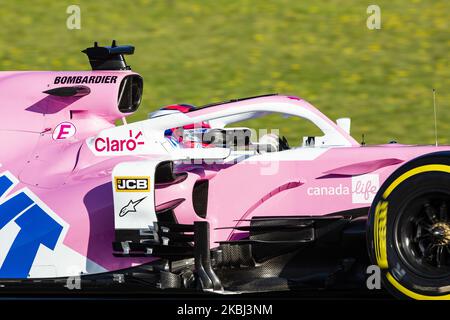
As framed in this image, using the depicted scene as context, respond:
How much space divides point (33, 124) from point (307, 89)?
741 centimetres

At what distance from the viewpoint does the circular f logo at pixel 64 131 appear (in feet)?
21.6

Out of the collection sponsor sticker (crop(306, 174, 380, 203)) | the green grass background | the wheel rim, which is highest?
the green grass background

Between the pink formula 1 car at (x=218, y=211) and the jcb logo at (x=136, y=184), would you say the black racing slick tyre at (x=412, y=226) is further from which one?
the jcb logo at (x=136, y=184)

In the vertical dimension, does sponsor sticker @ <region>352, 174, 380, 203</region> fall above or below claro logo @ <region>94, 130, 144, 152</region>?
below

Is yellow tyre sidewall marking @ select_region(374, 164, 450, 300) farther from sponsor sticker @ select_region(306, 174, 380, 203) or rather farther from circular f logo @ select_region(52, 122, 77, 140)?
circular f logo @ select_region(52, 122, 77, 140)

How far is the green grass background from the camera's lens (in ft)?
43.1

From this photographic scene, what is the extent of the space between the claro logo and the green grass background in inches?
253

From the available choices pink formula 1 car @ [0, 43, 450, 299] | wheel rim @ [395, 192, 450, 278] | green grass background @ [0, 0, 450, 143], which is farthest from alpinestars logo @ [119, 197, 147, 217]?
green grass background @ [0, 0, 450, 143]

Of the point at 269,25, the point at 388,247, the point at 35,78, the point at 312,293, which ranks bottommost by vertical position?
the point at 312,293

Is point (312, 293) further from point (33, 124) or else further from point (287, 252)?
point (33, 124)

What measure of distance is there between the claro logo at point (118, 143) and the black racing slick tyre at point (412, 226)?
6.09 ft

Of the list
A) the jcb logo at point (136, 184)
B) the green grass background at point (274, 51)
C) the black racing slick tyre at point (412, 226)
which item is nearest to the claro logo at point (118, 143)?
the jcb logo at point (136, 184)

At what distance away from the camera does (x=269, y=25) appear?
14898mm

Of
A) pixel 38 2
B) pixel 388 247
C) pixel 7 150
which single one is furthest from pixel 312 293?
pixel 38 2
